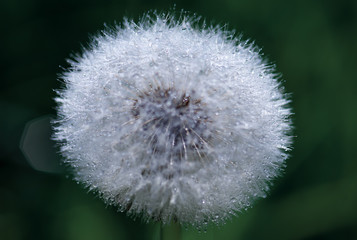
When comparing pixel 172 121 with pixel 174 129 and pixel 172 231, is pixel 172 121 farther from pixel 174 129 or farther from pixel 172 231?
pixel 172 231

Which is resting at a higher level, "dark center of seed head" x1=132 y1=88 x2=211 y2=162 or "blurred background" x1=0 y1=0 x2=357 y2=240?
"blurred background" x1=0 y1=0 x2=357 y2=240

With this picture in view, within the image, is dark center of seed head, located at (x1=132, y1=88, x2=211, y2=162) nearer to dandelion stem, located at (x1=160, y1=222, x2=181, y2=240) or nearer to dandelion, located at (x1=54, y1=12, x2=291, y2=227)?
dandelion, located at (x1=54, y1=12, x2=291, y2=227)

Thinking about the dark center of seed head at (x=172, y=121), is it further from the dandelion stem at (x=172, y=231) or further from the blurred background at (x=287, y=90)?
the blurred background at (x=287, y=90)

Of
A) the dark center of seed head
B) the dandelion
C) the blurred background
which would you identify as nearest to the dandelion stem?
the dandelion

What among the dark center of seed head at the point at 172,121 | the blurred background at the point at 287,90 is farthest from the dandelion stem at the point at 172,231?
the blurred background at the point at 287,90
